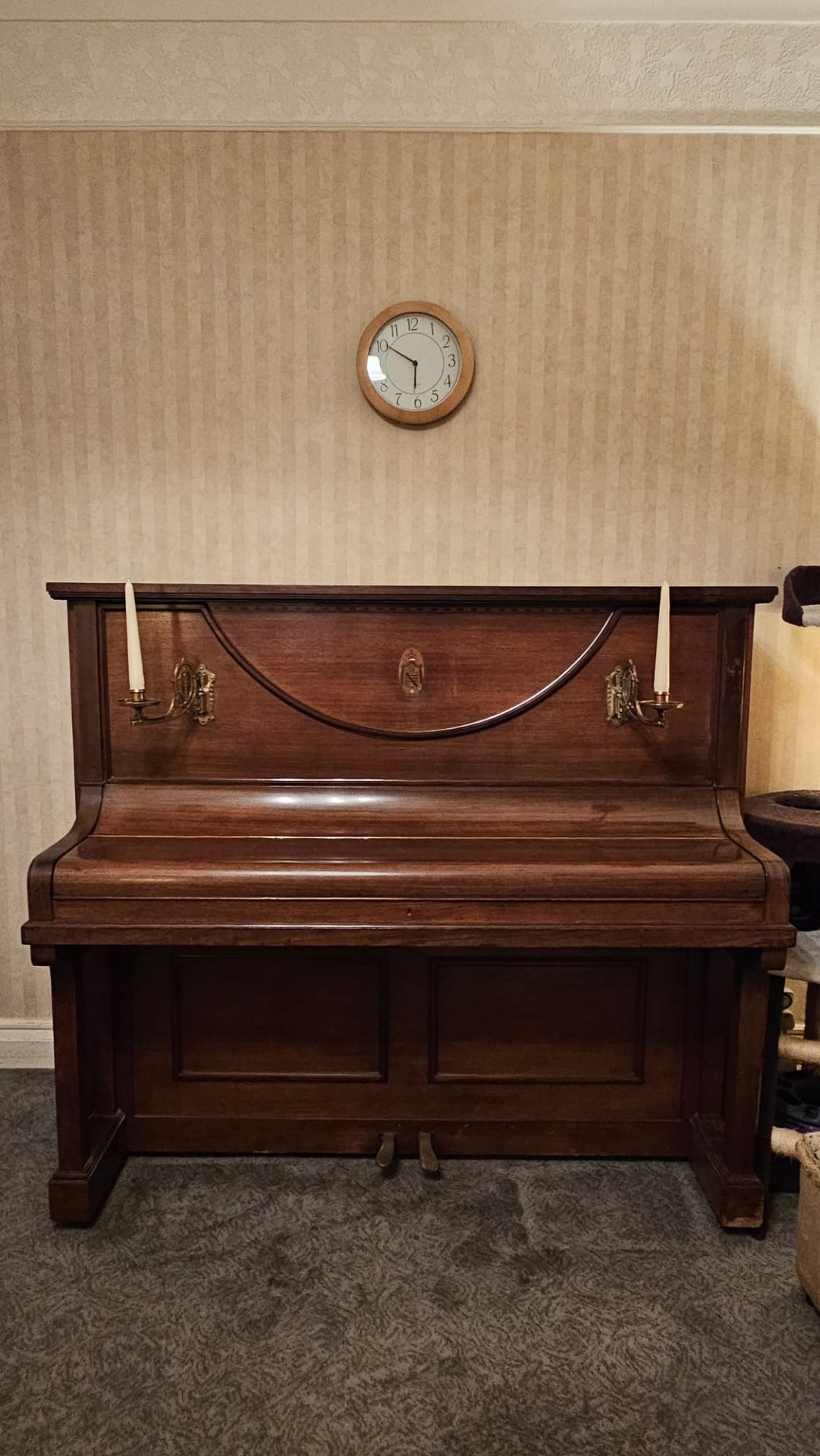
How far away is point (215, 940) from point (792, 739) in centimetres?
185

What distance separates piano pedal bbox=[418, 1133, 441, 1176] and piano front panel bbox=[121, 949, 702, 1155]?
4cm

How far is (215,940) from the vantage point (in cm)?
174

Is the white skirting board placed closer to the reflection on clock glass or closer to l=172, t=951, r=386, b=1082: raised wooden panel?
l=172, t=951, r=386, b=1082: raised wooden panel

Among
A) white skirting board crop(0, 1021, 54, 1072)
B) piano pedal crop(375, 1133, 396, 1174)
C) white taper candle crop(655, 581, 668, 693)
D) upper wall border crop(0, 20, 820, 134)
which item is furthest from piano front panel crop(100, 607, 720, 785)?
upper wall border crop(0, 20, 820, 134)

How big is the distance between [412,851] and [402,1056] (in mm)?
639

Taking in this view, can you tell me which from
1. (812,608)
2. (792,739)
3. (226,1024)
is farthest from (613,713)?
(226,1024)

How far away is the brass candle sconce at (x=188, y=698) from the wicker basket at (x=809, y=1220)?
63.2 inches

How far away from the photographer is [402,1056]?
2.12 meters

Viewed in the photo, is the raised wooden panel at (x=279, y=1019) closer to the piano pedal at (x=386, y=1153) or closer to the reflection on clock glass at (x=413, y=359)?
the piano pedal at (x=386, y=1153)

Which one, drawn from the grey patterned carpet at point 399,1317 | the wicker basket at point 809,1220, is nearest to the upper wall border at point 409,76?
the wicker basket at point 809,1220

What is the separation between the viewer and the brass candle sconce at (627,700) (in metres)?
2.01

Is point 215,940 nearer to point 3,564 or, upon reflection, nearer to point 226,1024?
point 226,1024

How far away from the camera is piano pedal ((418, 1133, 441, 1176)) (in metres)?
2.02

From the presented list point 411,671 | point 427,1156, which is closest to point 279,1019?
point 427,1156
